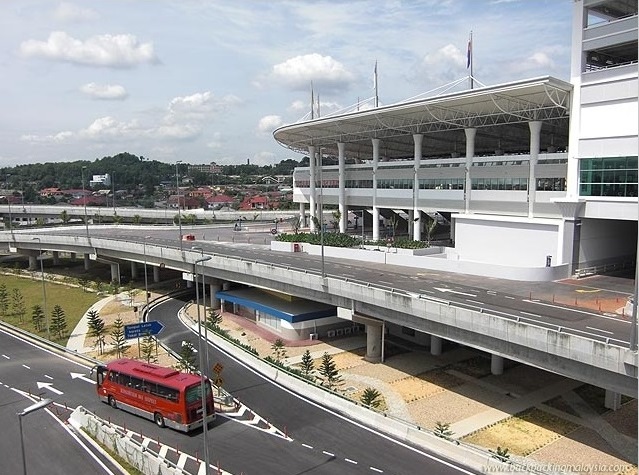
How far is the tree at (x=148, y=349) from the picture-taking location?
40.0m

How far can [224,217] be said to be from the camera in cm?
13550

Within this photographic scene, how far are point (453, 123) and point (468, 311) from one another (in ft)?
128

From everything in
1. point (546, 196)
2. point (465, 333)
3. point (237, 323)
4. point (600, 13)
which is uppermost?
point (600, 13)

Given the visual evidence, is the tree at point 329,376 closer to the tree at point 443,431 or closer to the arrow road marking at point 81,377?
the tree at point 443,431

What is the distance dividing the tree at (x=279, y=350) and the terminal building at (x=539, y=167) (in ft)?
58.7

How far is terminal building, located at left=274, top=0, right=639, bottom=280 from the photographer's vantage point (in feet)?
141

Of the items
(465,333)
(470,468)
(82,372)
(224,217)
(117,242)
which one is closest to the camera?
(470,468)

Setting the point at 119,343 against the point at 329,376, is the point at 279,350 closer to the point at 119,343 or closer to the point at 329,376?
the point at 329,376

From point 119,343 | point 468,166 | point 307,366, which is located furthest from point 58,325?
point 468,166

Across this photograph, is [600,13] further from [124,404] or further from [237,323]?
[124,404]

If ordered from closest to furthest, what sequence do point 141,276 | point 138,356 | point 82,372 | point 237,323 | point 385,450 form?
point 385,450, point 82,372, point 138,356, point 237,323, point 141,276

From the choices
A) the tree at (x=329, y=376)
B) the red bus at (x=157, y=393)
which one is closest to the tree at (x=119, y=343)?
the red bus at (x=157, y=393)

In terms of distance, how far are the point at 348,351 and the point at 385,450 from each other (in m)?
17.5

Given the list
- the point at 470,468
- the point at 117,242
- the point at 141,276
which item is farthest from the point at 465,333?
the point at 141,276
